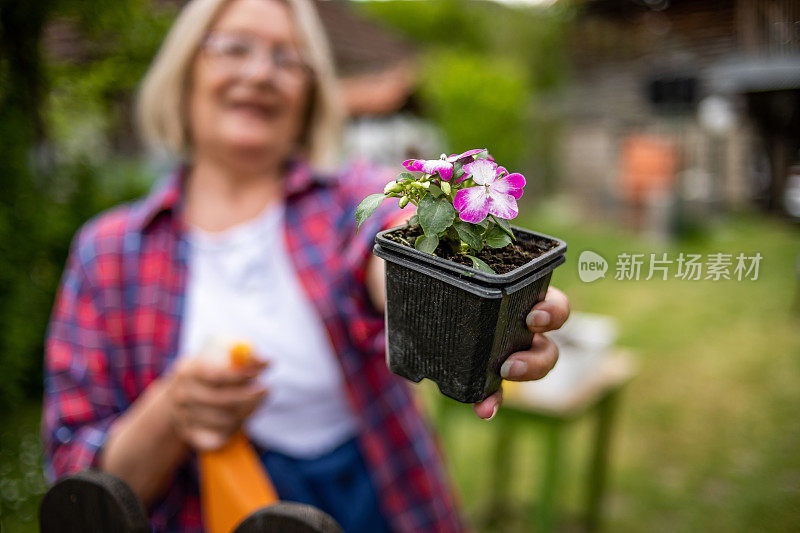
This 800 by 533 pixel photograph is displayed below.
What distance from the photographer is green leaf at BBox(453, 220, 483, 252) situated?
59cm

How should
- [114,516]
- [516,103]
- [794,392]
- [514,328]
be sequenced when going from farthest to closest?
[516,103]
[794,392]
[114,516]
[514,328]

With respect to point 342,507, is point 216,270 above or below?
above

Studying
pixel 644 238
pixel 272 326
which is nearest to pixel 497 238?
pixel 272 326

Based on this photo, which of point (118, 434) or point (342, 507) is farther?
point (342, 507)

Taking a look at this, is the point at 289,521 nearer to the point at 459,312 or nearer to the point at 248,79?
the point at 459,312

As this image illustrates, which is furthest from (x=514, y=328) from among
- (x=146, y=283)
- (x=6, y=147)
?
(x=6, y=147)

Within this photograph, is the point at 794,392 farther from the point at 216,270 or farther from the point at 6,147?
the point at 6,147

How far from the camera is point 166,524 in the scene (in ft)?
4.60

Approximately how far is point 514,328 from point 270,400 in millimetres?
964

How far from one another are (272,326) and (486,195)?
987 millimetres

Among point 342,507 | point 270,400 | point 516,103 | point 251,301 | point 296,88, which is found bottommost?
point 516,103

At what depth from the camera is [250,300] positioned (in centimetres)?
145

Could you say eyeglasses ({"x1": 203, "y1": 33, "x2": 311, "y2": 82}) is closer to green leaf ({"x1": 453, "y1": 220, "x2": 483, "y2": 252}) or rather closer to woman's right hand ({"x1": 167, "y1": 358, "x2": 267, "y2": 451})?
woman's right hand ({"x1": 167, "y1": 358, "x2": 267, "y2": 451})

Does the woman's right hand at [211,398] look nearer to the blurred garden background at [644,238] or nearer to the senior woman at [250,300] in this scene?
the senior woman at [250,300]
